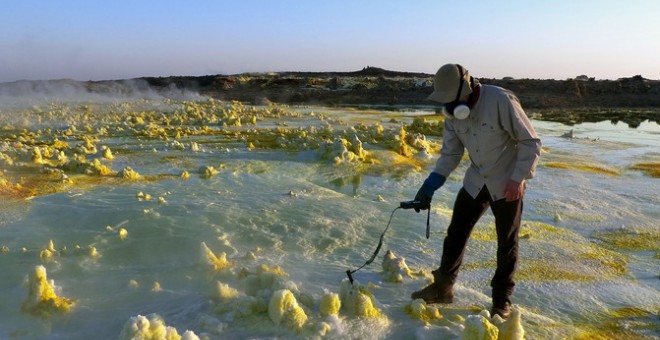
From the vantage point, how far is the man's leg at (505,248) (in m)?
2.62

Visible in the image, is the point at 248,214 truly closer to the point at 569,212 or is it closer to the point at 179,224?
the point at 179,224

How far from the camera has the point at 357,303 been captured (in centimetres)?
262

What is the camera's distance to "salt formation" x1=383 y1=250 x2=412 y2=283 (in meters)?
3.23

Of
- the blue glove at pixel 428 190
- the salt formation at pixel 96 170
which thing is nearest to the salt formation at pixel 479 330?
the blue glove at pixel 428 190

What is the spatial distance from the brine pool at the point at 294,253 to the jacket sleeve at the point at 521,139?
79 cm

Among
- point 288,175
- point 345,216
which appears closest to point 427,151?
point 288,175

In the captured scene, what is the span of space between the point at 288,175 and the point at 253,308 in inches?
171

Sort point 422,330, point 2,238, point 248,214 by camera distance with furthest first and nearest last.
→ point 248,214, point 2,238, point 422,330

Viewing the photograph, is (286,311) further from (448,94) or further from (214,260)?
(448,94)

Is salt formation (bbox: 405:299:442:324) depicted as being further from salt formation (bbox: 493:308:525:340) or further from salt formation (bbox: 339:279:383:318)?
salt formation (bbox: 493:308:525:340)

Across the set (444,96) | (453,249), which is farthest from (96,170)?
(444,96)

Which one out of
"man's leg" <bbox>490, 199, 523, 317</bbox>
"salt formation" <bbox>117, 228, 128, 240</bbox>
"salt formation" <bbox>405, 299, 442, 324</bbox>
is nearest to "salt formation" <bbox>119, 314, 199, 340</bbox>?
"salt formation" <bbox>405, 299, 442, 324</bbox>

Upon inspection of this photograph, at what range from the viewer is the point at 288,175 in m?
6.88

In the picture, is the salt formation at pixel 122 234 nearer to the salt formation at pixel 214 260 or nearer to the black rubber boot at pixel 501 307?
the salt formation at pixel 214 260
